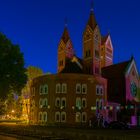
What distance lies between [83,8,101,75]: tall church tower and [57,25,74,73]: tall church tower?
45.1ft

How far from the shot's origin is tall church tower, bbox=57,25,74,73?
11012 cm

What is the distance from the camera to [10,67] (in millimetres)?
65812

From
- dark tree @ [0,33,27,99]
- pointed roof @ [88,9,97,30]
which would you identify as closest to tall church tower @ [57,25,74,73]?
pointed roof @ [88,9,97,30]

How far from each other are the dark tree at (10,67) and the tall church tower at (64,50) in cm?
4267

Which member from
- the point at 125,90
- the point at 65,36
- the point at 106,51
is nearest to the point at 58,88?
the point at 125,90

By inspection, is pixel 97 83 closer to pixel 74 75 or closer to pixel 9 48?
pixel 74 75

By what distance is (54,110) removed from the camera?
82.8 meters

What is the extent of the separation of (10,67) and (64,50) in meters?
45.5

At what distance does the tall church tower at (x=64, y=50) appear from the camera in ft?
361

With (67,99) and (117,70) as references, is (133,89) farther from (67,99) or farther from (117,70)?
(67,99)

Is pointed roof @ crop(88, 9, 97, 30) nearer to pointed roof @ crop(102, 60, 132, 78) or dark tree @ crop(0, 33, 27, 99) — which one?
pointed roof @ crop(102, 60, 132, 78)

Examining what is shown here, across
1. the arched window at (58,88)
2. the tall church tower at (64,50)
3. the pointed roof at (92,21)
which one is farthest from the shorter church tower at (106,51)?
the arched window at (58,88)

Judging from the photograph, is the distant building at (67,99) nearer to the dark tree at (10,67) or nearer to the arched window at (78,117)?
the arched window at (78,117)

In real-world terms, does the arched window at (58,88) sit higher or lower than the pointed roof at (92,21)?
lower
